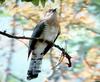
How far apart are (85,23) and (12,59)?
0.77 m

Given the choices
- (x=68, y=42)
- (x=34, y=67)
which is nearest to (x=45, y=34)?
(x=34, y=67)

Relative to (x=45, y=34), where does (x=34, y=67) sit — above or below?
below

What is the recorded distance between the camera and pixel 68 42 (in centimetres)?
348

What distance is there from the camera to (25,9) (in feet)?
11.3

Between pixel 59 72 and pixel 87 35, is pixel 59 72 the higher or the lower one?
the lower one

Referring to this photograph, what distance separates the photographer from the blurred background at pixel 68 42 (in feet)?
11.2

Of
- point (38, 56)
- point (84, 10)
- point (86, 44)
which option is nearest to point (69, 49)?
point (86, 44)

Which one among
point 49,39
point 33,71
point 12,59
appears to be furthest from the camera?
point 12,59

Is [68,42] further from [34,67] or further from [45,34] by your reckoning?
[34,67]

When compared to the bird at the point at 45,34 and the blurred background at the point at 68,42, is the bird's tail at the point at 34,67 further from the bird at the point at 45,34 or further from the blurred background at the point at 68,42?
the blurred background at the point at 68,42

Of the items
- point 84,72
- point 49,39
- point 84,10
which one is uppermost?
point 49,39

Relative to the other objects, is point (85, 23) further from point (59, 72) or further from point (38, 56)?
point (38, 56)

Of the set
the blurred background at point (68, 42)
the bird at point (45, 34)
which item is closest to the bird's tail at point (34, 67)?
the bird at point (45, 34)

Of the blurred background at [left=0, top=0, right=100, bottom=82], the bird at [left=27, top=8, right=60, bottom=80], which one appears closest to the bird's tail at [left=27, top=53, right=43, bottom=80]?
the bird at [left=27, top=8, right=60, bottom=80]
